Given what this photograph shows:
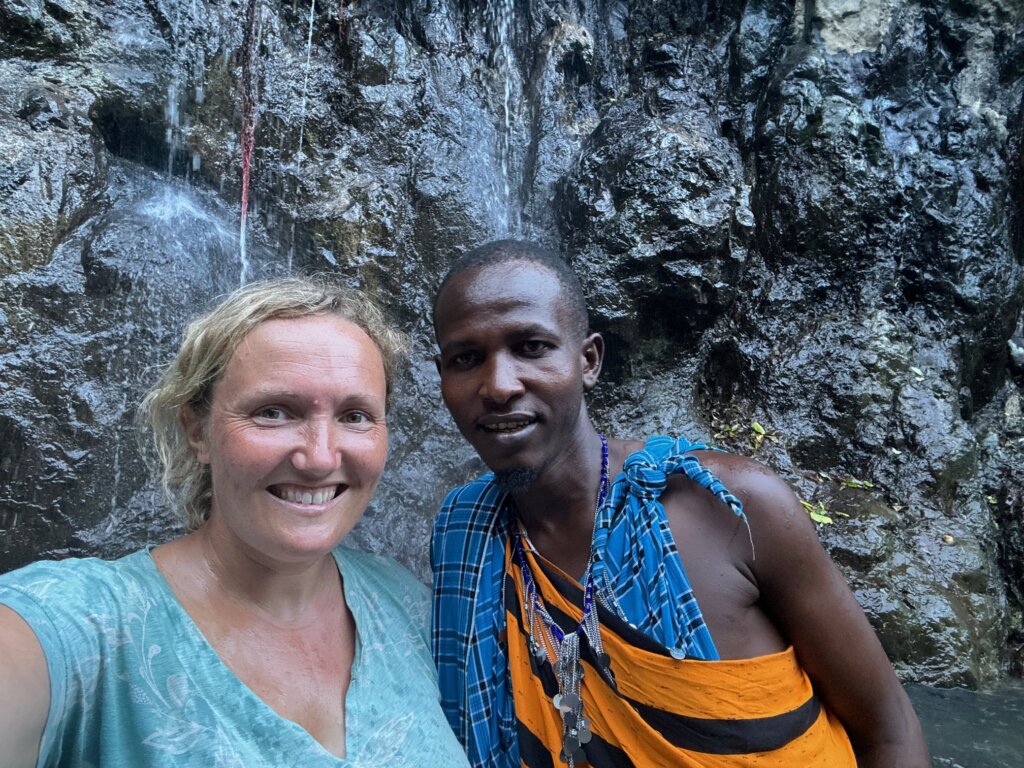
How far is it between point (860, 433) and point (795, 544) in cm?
354

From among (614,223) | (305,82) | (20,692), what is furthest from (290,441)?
(305,82)

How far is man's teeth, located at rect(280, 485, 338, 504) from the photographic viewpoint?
4.64 ft

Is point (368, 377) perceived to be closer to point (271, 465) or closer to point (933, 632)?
point (271, 465)

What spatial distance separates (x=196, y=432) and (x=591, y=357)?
110 cm

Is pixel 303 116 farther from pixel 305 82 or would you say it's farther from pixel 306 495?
pixel 306 495

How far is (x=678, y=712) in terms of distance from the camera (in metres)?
1.67

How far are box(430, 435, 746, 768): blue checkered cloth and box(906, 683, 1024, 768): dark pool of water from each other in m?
2.25

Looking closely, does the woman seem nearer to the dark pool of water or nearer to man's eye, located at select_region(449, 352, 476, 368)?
man's eye, located at select_region(449, 352, 476, 368)

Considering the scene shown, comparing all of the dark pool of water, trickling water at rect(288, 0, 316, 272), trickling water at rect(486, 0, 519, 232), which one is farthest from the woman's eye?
trickling water at rect(486, 0, 519, 232)

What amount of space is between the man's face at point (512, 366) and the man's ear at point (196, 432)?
0.63m

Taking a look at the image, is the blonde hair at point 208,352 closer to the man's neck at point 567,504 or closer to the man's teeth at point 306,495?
the man's teeth at point 306,495

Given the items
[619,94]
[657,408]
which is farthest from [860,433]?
[619,94]

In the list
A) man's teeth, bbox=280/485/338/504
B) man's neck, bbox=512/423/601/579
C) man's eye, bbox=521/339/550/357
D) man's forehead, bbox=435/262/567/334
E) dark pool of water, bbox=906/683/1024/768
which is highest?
man's forehead, bbox=435/262/567/334

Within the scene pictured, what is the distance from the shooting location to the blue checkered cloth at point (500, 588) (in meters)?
1.70
